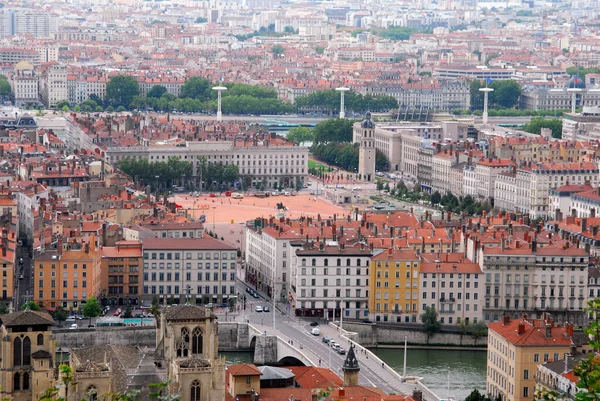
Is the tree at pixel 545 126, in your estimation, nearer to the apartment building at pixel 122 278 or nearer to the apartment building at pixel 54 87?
the apartment building at pixel 54 87

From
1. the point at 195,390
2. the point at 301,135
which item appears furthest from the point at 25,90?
the point at 195,390

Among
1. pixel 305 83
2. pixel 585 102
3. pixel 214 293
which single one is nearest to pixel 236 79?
pixel 305 83

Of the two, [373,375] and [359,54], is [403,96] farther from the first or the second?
[373,375]

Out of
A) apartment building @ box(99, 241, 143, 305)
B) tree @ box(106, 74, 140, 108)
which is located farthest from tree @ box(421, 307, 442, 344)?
tree @ box(106, 74, 140, 108)

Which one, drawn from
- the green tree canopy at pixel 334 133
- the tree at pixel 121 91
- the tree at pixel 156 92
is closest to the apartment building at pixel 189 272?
the green tree canopy at pixel 334 133

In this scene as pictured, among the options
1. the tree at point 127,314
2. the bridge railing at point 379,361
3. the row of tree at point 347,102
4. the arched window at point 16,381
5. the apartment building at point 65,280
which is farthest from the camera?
the row of tree at point 347,102

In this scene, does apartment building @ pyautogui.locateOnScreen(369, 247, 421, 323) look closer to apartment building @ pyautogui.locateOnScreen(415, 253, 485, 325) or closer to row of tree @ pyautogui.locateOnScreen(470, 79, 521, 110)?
apartment building @ pyautogui.locateOnScreen(415, 253, 485, 325)

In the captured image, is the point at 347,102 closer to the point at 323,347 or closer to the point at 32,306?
the point at 32,306
